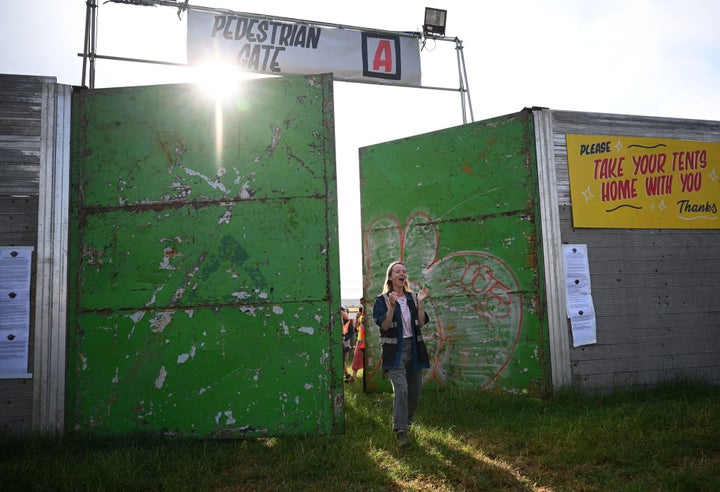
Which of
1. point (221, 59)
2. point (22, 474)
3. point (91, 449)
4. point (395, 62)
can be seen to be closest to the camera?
point (22, 474)

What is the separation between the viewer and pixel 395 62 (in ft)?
27.9

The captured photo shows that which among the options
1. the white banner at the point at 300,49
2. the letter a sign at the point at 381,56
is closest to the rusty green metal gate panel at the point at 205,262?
the white banner at the point at 300,49

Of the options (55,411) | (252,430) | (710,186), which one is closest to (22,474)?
(55,411)

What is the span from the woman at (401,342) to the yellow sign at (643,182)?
8.57 feet

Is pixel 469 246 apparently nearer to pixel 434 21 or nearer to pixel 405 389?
pixel 405 389

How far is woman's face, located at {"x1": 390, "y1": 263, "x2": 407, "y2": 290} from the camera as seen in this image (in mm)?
5250

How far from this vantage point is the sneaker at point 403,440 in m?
4.75

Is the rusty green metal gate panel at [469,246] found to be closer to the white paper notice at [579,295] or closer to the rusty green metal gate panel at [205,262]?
the white paper notice at [579,295]

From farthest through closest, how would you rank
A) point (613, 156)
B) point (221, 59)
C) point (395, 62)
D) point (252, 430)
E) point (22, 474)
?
point (395, 62) → point (221, 59) → point (613, 156) → point (252, 430) → point (22, 474)

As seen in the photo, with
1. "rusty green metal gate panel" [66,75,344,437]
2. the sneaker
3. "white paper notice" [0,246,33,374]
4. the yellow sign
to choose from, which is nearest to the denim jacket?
"rusty green metal gate panel" [66,75,344,437]

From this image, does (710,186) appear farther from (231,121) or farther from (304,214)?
(231,121)

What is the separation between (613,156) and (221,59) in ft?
18.5

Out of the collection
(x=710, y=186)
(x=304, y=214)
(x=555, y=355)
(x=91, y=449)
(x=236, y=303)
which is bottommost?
(x=91, y=449)

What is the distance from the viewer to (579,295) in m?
6.32
